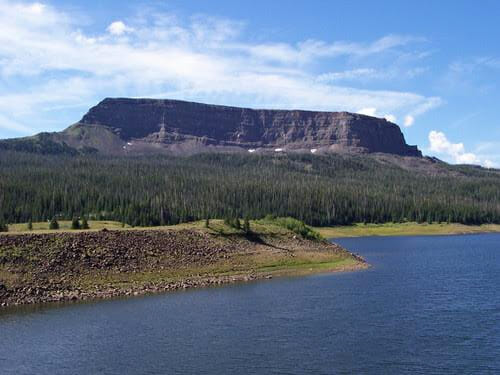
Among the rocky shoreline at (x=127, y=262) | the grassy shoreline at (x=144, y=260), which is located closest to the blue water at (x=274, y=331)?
the rocky shoreline at (x=127, y=262)

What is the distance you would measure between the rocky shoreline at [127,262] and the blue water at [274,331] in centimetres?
537

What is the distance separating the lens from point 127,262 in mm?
90312

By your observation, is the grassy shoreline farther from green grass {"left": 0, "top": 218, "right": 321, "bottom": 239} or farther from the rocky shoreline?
green grass {"left": 0, "top": 218, "right": 321, "bottom": 239}

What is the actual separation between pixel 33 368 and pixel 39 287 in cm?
3186

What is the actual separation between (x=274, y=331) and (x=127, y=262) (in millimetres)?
36912

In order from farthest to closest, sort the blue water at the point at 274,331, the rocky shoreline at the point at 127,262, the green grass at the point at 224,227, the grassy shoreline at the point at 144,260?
the green grass at the point at 224,227 → the grassy shoreline at the point at 144,260 → the rocky shoreline at the point at 127,262 → the blue water at the point at 274,331

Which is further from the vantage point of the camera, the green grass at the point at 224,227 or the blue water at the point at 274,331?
the green grass at the point at 224,227

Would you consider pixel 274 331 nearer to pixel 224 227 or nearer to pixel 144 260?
pixel 144 260

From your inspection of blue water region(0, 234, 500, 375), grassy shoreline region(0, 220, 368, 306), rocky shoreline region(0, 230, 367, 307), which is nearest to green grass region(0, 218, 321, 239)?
grassy shoreline region(0, 220, 368, 306)

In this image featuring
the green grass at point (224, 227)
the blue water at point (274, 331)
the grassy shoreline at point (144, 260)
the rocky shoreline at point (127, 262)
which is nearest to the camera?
the blue water at point (274, 331)

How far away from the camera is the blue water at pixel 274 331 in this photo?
4812 centimetres

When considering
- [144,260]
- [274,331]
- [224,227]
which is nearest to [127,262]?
[144,260]

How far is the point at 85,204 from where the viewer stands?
588ft

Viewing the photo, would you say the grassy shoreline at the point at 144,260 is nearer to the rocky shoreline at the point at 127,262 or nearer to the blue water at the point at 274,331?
the rocky shoreline at the point at 127,262
